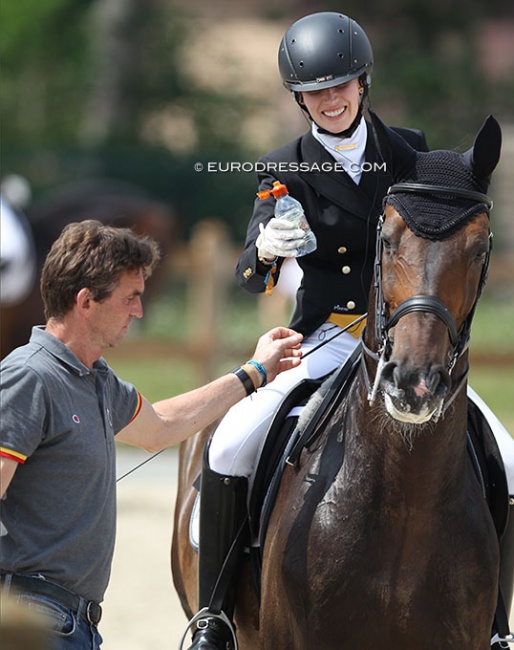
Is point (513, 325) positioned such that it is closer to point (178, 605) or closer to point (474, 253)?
point (178, 605)

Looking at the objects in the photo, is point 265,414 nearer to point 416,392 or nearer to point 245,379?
point 245,379

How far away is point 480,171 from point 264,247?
712 mm

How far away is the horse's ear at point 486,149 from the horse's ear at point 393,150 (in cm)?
18

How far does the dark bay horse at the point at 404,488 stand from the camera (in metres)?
3.41

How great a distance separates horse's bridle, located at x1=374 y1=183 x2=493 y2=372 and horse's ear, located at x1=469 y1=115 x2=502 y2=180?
9cm

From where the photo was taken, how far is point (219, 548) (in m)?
4.21

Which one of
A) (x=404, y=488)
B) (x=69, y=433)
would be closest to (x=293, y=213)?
(x=404, y=488)

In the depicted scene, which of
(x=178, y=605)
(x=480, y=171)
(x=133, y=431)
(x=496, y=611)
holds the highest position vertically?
(x=480, y=171)

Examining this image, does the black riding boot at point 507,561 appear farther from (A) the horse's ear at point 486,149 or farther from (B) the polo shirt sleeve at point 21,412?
(B) the polo shirt sleeve at point 21,412

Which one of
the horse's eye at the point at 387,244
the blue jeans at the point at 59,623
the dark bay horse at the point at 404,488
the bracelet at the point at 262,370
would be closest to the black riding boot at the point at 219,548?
the dark bay horse at the point at 404,488

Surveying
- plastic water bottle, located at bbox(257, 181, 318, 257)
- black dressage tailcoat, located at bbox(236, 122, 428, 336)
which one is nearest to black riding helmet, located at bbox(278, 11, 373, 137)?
black dressage tailcoat, located at bbox(236, 122, 428, 336)

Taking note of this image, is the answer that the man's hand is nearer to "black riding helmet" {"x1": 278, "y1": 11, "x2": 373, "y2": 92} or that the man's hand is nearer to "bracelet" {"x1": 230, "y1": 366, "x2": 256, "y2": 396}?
"bracelet" {"x1": 230, "y1": 366, "x2": 256, "y2": 396}

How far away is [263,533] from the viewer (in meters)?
4.04

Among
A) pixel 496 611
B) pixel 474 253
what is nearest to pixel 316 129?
pixel 474 253
